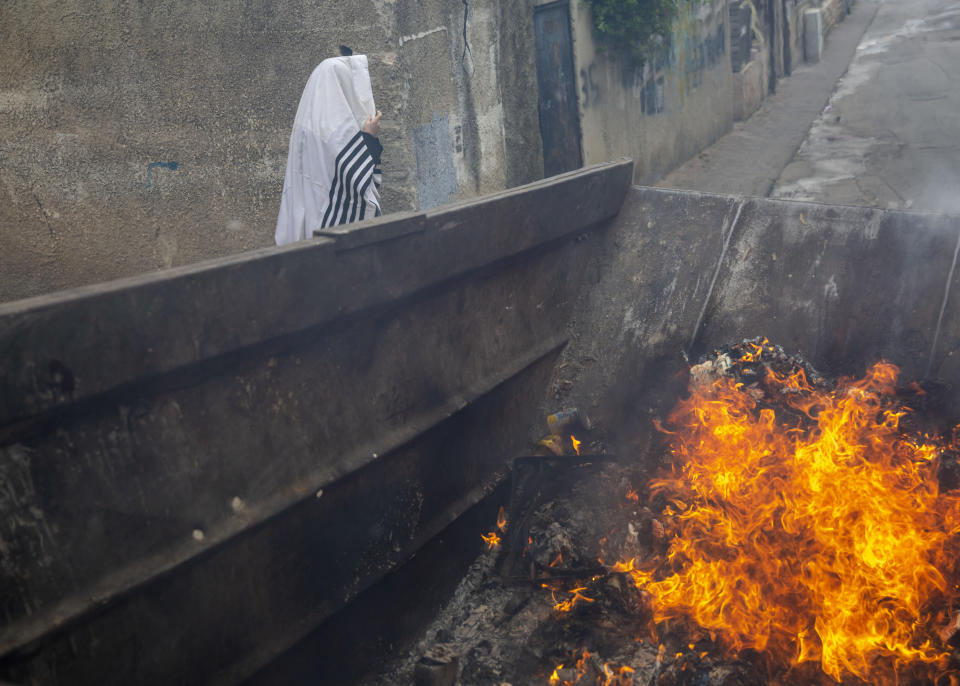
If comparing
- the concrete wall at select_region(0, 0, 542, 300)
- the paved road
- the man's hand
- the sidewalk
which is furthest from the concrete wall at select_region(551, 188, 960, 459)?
the sidewalk

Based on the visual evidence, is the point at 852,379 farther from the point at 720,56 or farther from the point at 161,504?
the point at 720,56

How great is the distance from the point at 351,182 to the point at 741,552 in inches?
117

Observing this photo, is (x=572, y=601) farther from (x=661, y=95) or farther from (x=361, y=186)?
(x=661, y=95)

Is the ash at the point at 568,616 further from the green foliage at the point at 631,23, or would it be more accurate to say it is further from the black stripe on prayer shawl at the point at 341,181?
the green foliage at the point at 631,23

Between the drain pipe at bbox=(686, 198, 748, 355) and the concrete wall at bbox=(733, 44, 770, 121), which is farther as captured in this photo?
the concrete wall at bbox=(733, 44, 770, 121)

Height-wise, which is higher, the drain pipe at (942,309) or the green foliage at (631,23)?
the green foliage at (631,23)

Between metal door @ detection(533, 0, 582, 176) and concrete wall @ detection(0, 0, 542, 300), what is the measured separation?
0.58 metres

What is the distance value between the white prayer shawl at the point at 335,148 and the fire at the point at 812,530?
236 centimetres

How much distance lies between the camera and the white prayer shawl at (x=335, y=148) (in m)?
4.45

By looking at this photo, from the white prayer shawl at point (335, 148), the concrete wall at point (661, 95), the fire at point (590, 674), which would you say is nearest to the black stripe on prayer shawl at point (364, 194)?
the white prayer shawl at point (335, 148)

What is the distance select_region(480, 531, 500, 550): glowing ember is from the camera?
12.1 ft

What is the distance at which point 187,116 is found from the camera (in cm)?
530

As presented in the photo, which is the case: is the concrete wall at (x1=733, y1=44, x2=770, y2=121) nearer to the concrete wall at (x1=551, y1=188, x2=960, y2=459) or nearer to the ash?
the concrete wall at (x1=551, y1=188, x2=960, y2=459)

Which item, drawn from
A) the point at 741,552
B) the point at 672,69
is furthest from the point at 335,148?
the point at 672,69
